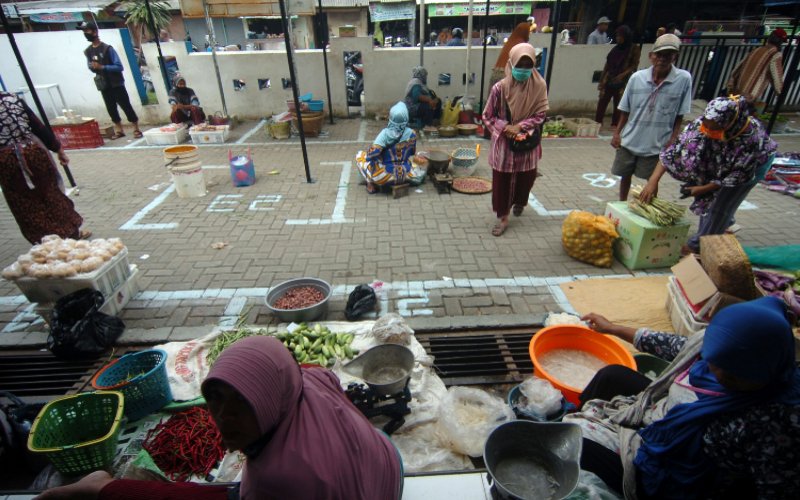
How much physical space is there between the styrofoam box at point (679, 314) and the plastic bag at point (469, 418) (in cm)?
187

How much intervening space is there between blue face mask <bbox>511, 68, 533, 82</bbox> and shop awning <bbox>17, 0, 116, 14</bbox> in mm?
21006

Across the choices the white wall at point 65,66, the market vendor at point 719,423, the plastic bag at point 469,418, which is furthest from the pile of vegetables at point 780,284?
the white wall at point 65,66

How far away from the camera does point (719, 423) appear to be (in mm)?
1697

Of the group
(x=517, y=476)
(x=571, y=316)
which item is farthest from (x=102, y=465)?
(x=571, y=316)

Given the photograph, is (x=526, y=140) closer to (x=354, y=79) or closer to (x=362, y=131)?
(x=362, y=131)

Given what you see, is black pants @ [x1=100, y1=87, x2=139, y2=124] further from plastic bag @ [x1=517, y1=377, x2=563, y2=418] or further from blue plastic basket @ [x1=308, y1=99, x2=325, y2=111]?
plastic bag @ [x1=517, y1=377, x2=563, y2=418]

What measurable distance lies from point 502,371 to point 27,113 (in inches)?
230

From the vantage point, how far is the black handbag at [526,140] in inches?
197

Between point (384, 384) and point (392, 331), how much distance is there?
30.1 inches

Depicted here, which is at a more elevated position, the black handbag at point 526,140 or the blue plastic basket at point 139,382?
the black handbag at point 526,140

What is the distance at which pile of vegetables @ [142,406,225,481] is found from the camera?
2.68 metres

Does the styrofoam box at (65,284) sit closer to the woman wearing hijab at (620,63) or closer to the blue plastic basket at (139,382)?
the blue plastic basket at (139,382)

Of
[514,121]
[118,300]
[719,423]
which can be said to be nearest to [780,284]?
[719,423]

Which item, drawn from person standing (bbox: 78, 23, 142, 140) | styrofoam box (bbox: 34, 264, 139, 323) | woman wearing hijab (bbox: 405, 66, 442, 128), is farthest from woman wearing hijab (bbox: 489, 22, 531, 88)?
person standing (bbox: 78, 23, 142, 140)
